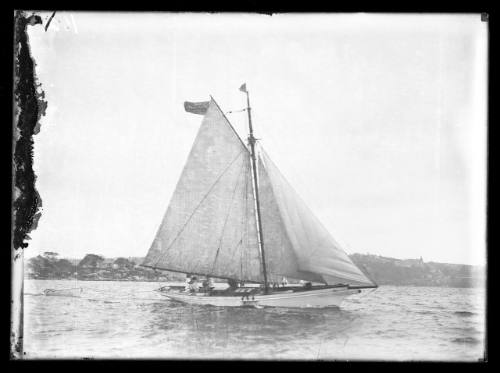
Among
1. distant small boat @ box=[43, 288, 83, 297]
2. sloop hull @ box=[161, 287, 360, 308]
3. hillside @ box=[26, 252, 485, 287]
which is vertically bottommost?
sloop hull @ box=[161, 287, 360, 308]

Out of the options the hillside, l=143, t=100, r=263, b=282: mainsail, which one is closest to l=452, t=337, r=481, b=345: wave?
the hillside

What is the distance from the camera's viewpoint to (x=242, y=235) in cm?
226

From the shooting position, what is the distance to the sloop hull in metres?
2.08

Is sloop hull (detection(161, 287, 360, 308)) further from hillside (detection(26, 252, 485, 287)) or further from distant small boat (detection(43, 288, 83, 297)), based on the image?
distant small boat (detection(43, 288, 83, 297))

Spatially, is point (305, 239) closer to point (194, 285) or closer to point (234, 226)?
point (234, 226)

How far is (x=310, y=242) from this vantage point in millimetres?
2188

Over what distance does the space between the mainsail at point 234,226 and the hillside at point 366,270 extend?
6cm

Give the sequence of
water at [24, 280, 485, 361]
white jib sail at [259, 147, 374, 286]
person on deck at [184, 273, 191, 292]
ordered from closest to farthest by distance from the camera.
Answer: water at [24, 280, 485, 361]
white jib sail at [259, 147, 374, 286]
person on deck at [184, 273, 191, 292]

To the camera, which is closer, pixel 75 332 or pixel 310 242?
pixel 75 332

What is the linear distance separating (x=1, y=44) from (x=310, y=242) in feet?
4.81

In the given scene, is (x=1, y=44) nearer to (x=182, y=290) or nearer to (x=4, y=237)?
(x=4, y=237)

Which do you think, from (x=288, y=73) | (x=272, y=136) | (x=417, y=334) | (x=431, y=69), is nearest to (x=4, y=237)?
(x=272, y=136)

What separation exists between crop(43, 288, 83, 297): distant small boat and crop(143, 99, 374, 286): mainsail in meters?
0.29
